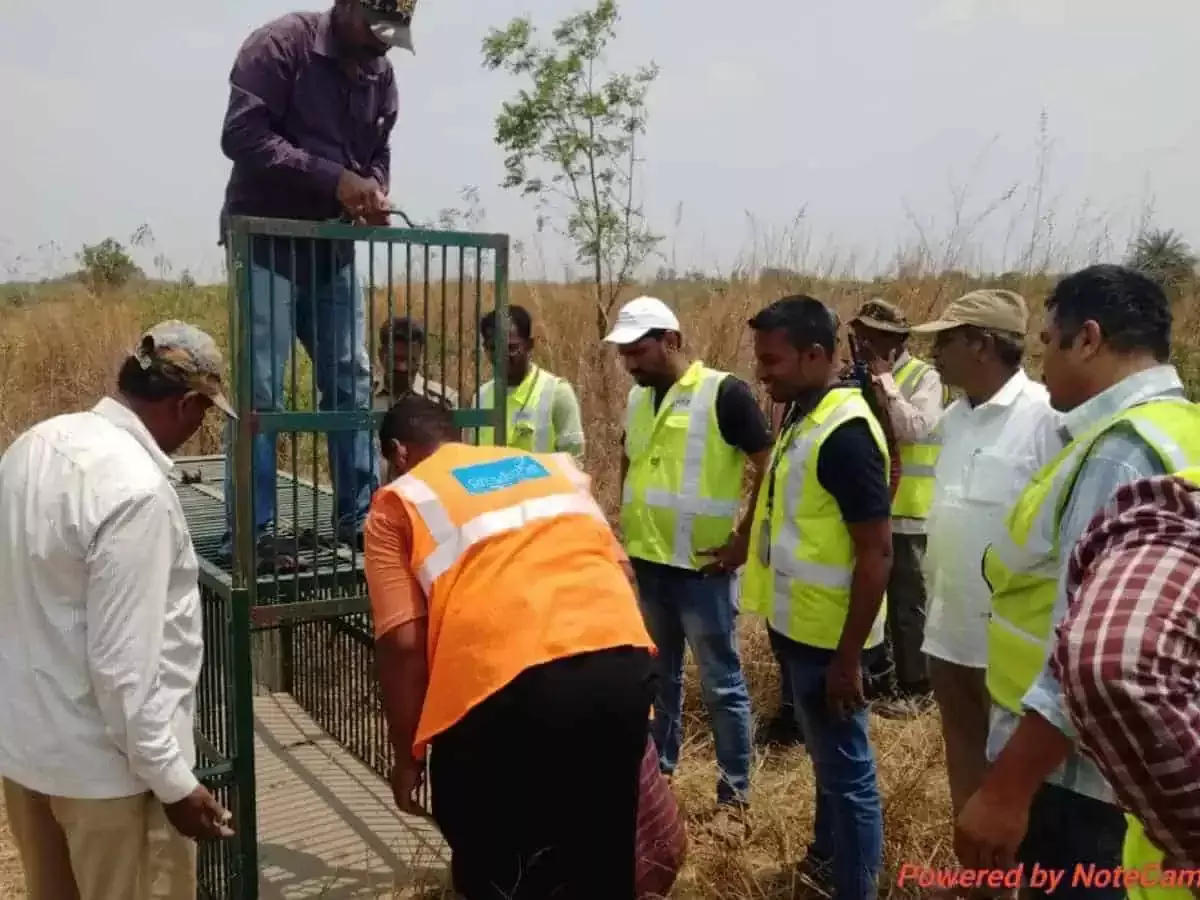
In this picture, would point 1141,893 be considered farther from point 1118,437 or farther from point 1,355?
point 1,355

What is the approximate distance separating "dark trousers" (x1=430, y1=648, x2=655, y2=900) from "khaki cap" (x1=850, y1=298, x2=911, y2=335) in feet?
9.08

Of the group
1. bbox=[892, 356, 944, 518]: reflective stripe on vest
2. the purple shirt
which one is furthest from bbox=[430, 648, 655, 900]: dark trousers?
bbox=[892, 356, 944, 518]: reflective stripe on vest

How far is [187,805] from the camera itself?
6.93 feet

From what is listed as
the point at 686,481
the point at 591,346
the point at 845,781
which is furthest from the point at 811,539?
the point at 591,346

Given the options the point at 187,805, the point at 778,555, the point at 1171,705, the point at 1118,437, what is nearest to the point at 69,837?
the point at 187,805

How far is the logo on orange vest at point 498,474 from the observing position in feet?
7.14

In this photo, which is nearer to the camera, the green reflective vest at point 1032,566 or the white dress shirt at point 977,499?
the green reflective vest at point 1032,566

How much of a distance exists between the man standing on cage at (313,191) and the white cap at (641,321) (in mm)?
1035

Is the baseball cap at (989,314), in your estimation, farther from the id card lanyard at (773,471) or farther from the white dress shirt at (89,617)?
the white dress shirt at (89,617)

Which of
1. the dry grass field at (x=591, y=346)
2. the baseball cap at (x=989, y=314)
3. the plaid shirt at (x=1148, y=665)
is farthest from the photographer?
the dry grass field at (x=591, y=346)

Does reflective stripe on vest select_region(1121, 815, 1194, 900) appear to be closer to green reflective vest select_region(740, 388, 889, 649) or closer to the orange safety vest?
the orange safety vest

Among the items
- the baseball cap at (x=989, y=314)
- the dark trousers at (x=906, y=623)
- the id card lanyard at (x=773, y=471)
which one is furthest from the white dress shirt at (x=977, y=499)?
the dark trousers at (x=906, y=623)

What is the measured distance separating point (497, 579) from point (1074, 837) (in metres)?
1.31

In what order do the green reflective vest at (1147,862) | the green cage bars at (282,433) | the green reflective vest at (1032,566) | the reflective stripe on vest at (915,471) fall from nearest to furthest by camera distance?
the green reflective vest at (1147,862) → the green reflective vest at (1032,566) → the green cage bars at (282,433) → the reflective stripe on vest at (915,471)
